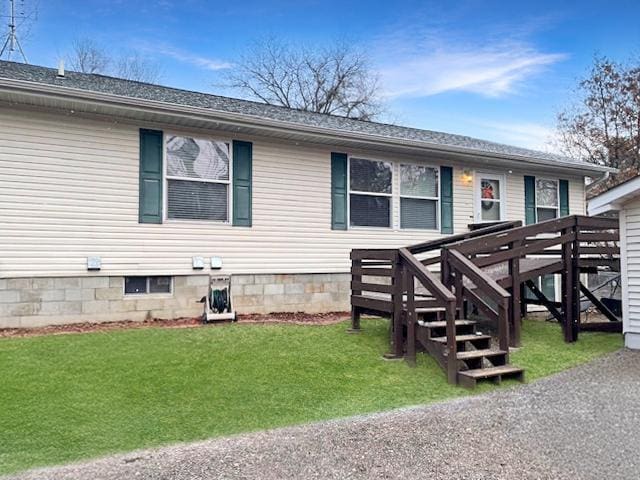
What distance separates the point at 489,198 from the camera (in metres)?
10.8

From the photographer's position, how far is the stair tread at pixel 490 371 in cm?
492

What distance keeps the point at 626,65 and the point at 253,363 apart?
2142 cm

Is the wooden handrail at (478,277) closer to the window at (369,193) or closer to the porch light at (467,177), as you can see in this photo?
the window at (369,193)

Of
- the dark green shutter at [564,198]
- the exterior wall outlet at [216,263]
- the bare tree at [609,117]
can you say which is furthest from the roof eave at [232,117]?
the bare tree at [609,117]

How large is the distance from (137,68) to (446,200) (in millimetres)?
18790

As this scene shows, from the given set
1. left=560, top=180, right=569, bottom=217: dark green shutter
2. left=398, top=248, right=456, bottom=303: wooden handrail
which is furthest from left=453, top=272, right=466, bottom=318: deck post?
left=560, top=180, right=569, bottom=217: dark green shutter

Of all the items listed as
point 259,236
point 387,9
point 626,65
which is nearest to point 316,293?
point 259,236

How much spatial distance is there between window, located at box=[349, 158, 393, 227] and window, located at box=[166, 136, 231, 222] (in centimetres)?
243

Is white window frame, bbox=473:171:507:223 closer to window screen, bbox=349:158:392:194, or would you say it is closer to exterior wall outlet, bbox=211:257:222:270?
window screen, bbox=349:158:392:194

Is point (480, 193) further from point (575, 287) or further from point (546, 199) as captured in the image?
point (575, 287)

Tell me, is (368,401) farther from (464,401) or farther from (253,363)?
(253,363)

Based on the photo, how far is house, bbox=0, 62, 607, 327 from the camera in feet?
22.8

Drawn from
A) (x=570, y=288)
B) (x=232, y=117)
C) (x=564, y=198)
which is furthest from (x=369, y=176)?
(x=564, y=198)

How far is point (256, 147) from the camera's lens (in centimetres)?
851
